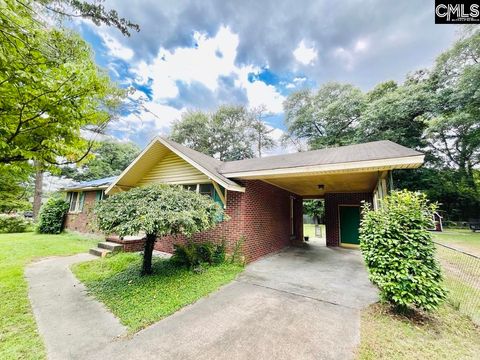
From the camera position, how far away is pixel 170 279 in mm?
5113

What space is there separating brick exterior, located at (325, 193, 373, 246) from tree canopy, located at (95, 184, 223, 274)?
27.4 ft

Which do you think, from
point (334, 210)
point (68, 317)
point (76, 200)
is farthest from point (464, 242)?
point (76, 200)

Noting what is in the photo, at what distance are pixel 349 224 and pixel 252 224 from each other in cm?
696

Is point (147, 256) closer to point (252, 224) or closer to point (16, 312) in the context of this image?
point (16, 312)

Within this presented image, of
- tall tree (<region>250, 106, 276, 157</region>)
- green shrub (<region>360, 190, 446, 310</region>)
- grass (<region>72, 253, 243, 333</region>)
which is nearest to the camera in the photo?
green shrub (<region>360, 190, 446, 310</region>)

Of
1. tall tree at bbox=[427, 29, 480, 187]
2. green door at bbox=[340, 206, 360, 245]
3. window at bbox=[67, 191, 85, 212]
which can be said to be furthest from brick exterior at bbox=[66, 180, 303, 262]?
tall tree at bbox=[427, 29, 480, 187]

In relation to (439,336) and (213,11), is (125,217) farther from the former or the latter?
(213,11)

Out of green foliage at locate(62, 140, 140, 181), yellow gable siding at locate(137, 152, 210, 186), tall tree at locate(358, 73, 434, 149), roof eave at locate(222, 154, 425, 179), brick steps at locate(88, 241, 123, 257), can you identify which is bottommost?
brick steps at locate(88, 241, 123, 257)

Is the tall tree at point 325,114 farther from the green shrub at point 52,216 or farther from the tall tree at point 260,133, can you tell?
the green shrub at point 52,216

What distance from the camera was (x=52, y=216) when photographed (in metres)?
13.2

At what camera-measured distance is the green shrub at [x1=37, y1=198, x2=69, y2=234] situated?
12.9 m

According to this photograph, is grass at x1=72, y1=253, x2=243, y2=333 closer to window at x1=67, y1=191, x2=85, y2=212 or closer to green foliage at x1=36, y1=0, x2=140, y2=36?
green foliage at x1=36, y1=0, x2=140, y2=36

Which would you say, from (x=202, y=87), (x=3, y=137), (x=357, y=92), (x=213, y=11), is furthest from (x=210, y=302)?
(x=357, y=92)

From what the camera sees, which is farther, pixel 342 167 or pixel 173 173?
pixel 173 173
